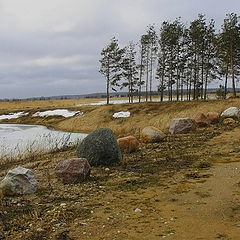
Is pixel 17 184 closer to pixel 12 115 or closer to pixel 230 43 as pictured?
pixel 230 43

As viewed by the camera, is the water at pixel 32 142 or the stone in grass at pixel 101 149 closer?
the stone in grass at pixel 101 149

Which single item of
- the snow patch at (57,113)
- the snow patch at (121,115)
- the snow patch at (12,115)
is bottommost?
the snow patch at (12,115)

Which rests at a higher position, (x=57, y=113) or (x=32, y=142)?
(x=57, y=113)

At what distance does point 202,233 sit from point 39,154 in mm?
12280

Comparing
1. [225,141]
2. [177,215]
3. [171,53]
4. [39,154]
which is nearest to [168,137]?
[225,141]

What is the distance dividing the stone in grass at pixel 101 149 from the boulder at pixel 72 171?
1.59 metres

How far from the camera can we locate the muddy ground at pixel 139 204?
600cm

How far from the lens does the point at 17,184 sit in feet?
28.4

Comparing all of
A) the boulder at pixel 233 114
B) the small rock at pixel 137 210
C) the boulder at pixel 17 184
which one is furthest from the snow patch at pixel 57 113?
the small rock at pixel 137 210

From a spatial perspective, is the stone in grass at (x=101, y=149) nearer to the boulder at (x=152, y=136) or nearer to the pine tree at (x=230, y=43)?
the boulder at (x=152, y=136)

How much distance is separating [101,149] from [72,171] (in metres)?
1.91

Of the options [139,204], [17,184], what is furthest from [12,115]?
[139,204]

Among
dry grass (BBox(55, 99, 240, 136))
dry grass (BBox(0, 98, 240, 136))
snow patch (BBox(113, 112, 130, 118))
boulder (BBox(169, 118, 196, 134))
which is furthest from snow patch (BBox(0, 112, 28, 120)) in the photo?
boulder (BBox(169, 118, 196, 134))

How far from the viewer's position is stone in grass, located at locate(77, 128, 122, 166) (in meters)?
11.1
